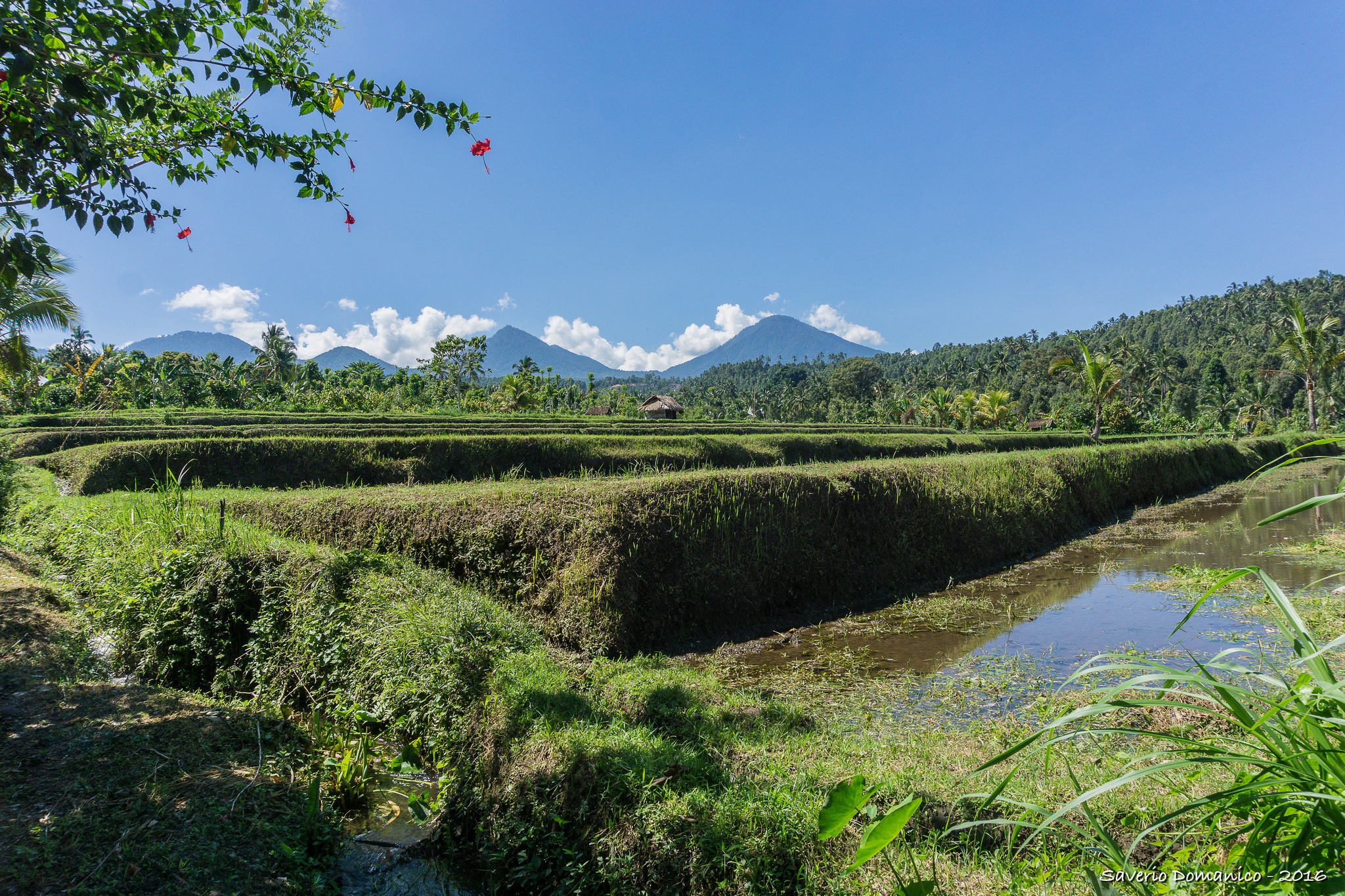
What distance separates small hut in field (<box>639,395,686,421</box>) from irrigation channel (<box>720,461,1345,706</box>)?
134 ft

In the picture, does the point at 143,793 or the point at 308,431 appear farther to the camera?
the point at 308,431

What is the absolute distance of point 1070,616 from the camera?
24.1 ft

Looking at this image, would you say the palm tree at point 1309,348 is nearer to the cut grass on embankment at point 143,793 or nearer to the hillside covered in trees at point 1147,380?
the hillside covered in trees at point 1147,380

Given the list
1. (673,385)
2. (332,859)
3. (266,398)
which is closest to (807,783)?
(332,859)

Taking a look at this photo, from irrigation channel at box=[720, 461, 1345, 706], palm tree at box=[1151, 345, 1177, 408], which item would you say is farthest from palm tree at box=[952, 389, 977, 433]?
irrigation channel at box=[720, 461, 1345, 706]

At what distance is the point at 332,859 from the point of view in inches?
126

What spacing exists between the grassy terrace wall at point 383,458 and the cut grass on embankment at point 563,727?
550cm

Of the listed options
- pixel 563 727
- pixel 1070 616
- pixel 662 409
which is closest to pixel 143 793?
pixel 563 727

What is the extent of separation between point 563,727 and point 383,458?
11874mm

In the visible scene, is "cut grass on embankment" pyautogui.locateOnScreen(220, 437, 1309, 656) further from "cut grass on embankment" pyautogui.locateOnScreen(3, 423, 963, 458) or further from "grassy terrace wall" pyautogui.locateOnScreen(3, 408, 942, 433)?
"grassy terrace wall" pyautogui.locateOnScreen(3, 408, 942, 433)

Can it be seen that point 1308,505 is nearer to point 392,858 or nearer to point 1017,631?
point 392,858

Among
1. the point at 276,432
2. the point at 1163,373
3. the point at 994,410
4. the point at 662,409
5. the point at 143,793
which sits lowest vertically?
the point at 143,793

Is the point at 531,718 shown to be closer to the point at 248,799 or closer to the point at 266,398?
the point at 248,799

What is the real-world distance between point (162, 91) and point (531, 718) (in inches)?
177
